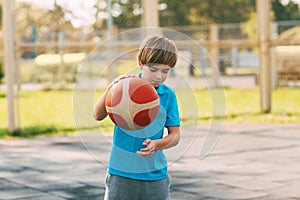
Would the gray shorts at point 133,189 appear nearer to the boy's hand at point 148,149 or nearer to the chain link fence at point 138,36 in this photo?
the boy's hand at point 148,149

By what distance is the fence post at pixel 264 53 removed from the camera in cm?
1160

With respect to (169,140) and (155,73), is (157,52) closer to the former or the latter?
(155,73)

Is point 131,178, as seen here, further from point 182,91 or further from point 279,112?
point 279,112

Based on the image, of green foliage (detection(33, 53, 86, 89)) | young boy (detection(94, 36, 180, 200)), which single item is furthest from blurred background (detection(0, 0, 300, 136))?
young boy (detection(94, 36, 180, 200))

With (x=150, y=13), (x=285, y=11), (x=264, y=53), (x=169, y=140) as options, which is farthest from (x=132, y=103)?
(x=285, y=11)

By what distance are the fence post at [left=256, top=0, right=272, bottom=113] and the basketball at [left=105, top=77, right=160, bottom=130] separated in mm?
8666

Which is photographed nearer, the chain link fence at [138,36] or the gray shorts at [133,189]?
the gray shorts at [133,189]

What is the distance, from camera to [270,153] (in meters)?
7.54

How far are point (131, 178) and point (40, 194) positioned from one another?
2.37 metres

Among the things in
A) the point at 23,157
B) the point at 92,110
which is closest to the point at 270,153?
the point at 23,157

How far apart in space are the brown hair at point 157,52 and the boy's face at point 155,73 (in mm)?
19

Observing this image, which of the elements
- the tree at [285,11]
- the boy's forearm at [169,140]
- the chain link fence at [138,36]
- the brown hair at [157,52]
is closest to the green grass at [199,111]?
the chain link fence at [138,36]

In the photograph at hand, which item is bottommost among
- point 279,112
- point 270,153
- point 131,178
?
point 279,112

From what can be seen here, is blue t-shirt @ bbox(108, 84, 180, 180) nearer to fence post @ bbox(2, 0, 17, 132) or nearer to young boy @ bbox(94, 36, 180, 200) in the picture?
young boy @ bbox(94, 36, 180, 200)
